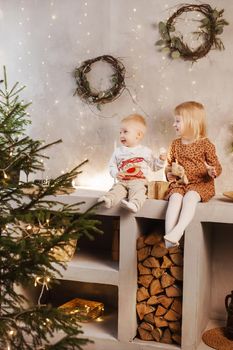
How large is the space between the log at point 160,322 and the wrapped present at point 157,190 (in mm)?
718

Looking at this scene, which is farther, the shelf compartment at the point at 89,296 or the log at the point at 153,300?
the shelf compartment at the point at 89,296

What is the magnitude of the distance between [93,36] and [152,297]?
70.7 inches

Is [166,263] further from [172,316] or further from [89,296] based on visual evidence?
[89,296]

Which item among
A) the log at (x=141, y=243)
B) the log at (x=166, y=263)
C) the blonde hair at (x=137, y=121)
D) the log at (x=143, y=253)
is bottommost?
the log at (x=166, y=263)

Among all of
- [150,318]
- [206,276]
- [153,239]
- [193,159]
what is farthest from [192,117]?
[150,318]

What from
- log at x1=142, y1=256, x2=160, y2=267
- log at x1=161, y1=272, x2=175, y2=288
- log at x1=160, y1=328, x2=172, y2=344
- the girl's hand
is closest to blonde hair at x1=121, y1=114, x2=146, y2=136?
the girl's hand

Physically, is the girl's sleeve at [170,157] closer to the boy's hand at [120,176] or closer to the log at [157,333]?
the boy's hand at [120,176]

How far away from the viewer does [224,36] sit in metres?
3.46

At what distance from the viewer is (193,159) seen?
3.30m

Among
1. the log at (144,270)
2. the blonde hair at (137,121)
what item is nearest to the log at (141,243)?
the log at (144,270)

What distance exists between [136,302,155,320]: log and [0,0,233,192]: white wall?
0.89 m

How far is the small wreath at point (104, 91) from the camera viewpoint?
3.69 m

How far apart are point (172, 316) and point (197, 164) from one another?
2.99 ft

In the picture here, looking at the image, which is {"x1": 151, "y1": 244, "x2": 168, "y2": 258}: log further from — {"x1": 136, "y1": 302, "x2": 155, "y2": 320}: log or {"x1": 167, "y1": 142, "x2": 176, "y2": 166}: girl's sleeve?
{"x1": 167, "y1": 142, "x2": 176, "y2": 166}: girl's sleeve
